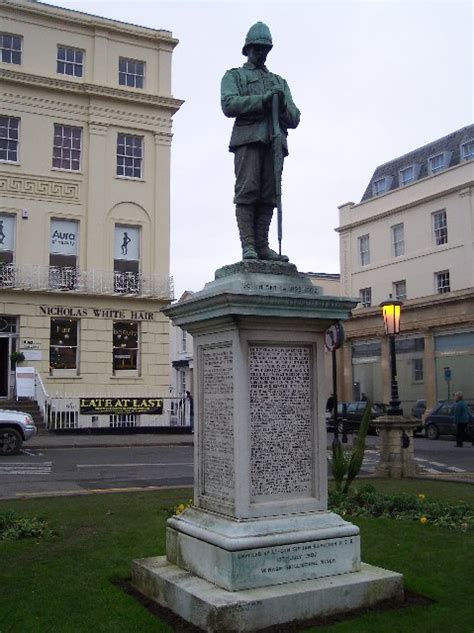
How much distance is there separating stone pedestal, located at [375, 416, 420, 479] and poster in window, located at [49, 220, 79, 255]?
61.2 feet

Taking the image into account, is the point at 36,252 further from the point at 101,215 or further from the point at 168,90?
the point at 168,90

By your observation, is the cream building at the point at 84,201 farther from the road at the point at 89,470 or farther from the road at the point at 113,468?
the road at the point at 89,470

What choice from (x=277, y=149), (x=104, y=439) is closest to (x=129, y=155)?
A: (x=104, y=439)

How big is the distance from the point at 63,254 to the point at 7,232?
2.29 metres

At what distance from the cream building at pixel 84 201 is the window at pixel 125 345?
0.04 meters

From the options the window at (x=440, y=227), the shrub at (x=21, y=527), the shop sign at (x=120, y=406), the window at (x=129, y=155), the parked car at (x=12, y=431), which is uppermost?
the window at (x=129, y=155)

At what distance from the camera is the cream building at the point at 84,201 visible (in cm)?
2798

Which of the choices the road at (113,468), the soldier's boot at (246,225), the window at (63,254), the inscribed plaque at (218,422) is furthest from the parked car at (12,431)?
the soldier's boot at (246,225)

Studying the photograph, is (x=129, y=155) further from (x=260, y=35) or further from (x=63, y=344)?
(x=260, y=35)

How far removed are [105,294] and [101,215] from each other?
3.33m

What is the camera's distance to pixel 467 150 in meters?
36.5

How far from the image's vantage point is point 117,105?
→ 98.2 feet

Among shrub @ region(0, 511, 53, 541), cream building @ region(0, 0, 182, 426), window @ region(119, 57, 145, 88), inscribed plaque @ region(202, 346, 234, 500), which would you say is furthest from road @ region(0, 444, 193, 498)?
window @ region(119, 57, 145, 88)

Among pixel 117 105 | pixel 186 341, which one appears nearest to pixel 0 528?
pixel 117 105
